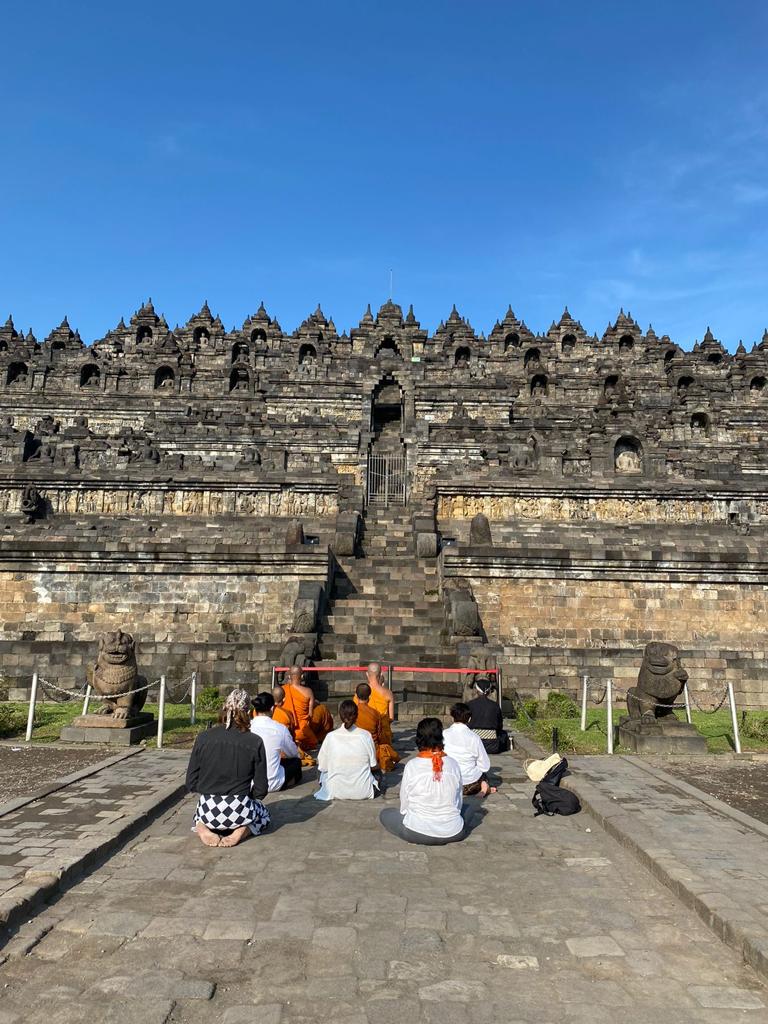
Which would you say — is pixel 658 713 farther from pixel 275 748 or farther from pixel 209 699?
pixel 209 699

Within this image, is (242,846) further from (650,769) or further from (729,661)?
(729,661)

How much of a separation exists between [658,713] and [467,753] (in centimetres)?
493

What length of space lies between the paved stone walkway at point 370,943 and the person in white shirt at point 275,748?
165cm

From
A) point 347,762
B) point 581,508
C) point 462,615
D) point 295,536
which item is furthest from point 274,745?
point 581,508

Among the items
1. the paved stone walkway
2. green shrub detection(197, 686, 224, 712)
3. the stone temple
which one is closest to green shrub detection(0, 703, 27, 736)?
the stone temple

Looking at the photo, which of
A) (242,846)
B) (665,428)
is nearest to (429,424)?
(665,428)

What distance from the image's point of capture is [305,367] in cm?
4447

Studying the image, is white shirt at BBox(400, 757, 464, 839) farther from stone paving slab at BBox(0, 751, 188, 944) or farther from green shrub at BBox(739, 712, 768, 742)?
green shrub at BBox(739, 712, 768, 742)

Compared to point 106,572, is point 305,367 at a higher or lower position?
higher

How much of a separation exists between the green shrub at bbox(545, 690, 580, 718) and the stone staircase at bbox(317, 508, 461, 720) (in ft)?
6.51

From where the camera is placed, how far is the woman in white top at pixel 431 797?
Answer: 628 cm

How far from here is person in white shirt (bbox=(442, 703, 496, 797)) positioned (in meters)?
7.93

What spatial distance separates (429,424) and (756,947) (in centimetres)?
2874

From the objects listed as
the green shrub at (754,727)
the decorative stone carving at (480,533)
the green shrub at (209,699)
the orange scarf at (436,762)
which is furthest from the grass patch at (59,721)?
the decorative stone carving at (480,533)
